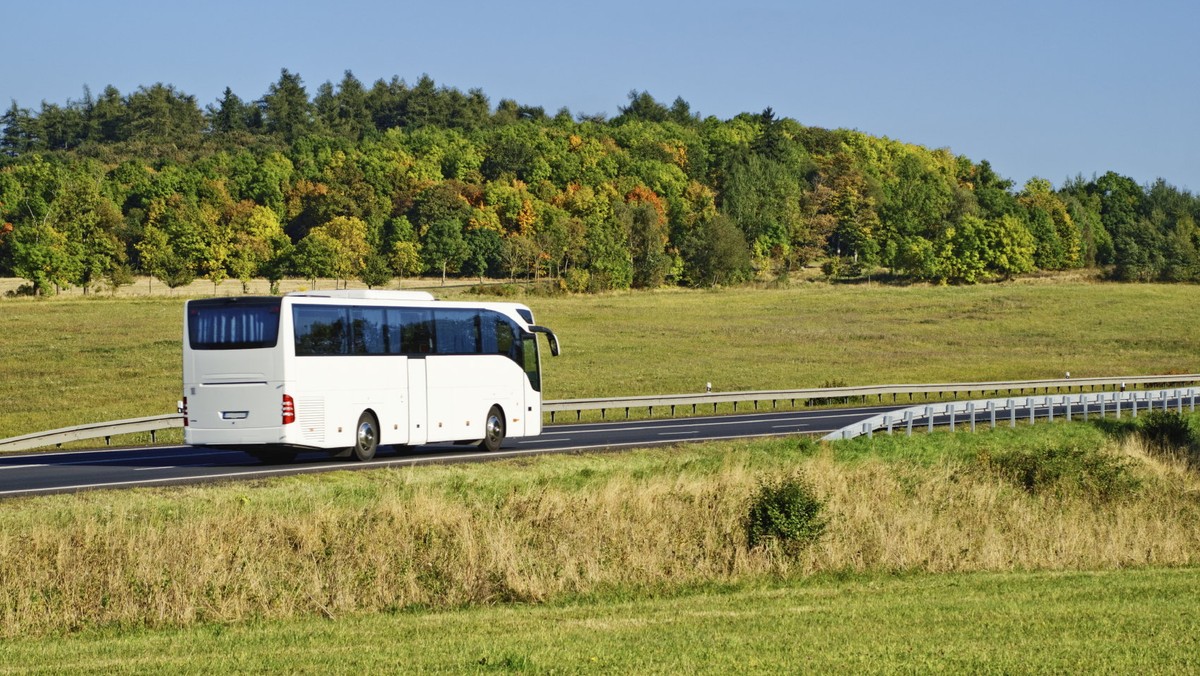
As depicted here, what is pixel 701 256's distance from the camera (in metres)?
141

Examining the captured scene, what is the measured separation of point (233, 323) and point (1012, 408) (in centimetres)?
2256

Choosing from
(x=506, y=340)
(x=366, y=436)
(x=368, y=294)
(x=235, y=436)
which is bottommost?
(x=366, y=436)

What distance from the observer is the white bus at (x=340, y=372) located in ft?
84.6

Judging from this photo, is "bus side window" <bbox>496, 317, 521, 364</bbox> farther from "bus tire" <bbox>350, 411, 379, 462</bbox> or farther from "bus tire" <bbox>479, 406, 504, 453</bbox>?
"bus tire" <bbox>350, 411, 379, 462</bbox>

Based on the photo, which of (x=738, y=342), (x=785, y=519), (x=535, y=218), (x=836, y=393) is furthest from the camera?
(x=535, y=218)

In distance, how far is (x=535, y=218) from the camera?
15662 centimetres

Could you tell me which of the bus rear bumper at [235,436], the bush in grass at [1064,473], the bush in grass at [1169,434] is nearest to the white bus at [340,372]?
the bus rear bumper at [235,436]

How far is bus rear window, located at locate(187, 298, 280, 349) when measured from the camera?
25719 mm

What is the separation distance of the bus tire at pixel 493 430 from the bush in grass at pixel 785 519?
41.1 feet

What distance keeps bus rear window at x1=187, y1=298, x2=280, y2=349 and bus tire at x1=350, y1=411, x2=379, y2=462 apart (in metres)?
2.91

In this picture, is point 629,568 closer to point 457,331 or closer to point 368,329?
point 368,329

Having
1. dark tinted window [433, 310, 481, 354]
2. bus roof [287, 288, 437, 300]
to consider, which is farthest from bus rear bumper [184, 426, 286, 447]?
dark tinted window [433, 310, 481, 354]

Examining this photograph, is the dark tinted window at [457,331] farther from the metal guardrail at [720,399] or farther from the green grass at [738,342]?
the green grass at [738,342]

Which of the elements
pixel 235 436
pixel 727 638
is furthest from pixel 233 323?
pixel 727 638
